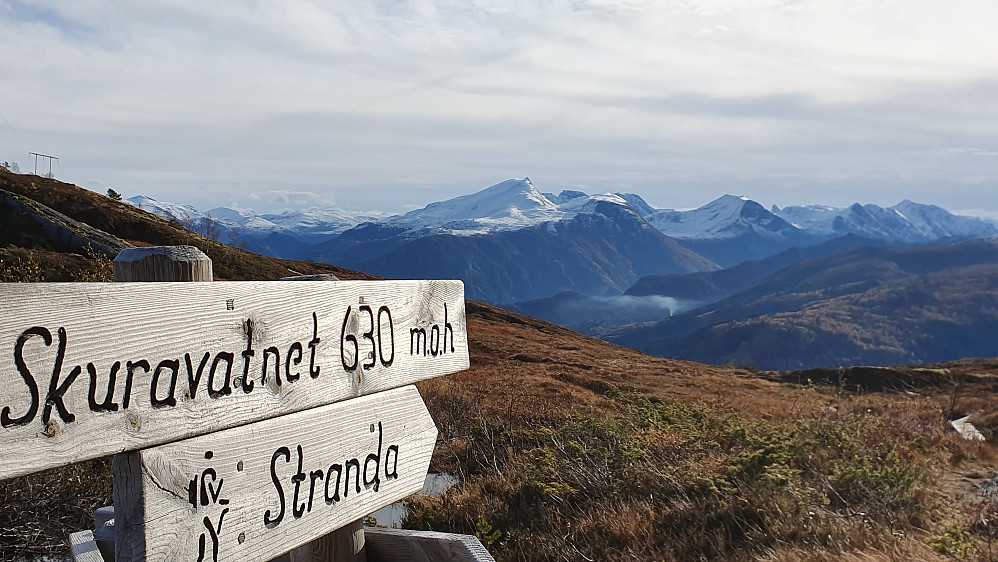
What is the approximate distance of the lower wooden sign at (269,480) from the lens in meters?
1.80

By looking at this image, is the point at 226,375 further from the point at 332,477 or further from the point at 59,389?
the point at 332,477

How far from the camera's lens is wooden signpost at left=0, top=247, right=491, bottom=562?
5.32ft

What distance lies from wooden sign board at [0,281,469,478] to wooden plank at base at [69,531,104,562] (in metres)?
1.74

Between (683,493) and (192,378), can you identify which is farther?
(683,493)

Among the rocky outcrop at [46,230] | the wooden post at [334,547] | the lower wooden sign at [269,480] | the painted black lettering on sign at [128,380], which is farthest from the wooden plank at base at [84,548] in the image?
the rocky outcrop at [46,230]

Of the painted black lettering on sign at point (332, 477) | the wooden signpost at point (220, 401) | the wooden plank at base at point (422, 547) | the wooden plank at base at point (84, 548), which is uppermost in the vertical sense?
the wooden signpost at point (220, 401)

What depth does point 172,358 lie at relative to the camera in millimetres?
1866

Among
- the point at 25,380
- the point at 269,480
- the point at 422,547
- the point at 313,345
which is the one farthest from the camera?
the point at 422,547

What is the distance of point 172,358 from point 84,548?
2059 millimetres

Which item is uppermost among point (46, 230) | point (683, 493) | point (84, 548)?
point (46, 230)

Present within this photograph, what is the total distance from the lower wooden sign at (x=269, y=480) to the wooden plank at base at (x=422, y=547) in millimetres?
201

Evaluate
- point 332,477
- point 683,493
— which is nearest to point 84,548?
point 332,477

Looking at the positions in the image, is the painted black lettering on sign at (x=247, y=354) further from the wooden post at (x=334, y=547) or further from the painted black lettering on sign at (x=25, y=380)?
the painted black lettering on sign at (x=25, y=380)

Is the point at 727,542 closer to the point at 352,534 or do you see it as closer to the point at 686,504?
the point at 686,504
